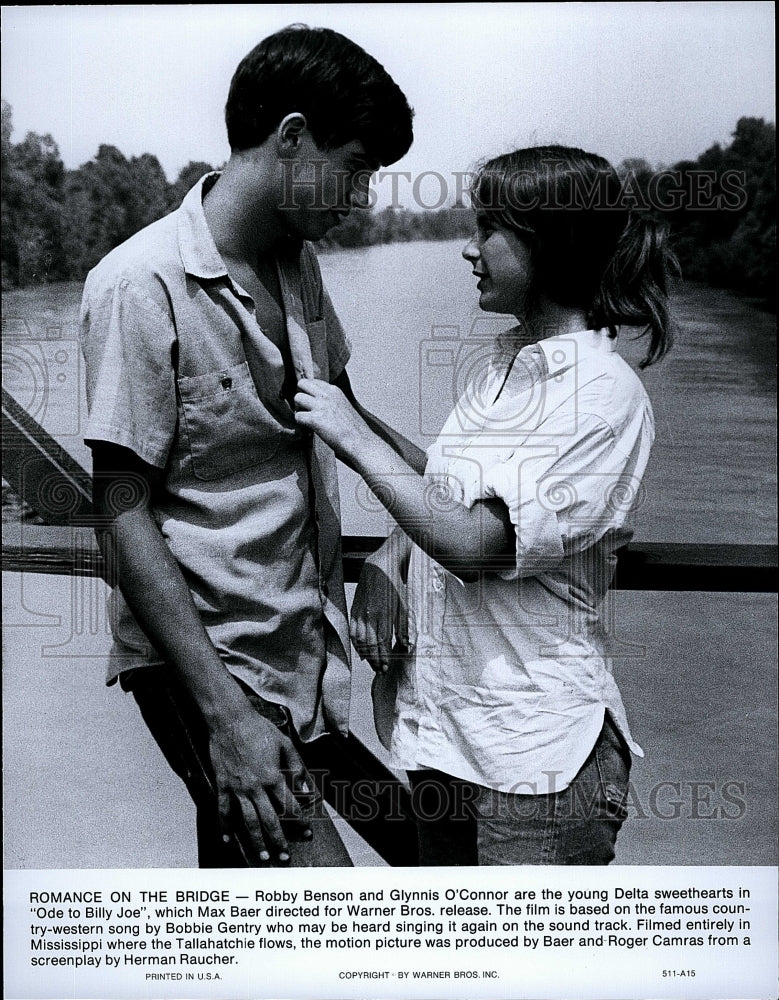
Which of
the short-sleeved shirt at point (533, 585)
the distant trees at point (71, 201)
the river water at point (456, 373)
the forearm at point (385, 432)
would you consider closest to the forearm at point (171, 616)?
the river water at point (456, 373)

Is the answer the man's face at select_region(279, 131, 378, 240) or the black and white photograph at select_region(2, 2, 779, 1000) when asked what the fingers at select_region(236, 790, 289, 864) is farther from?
the man's face at select_region(279, 131, 378, 240)

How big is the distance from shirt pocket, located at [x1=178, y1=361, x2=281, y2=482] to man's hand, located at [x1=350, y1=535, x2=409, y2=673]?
0.36 meters

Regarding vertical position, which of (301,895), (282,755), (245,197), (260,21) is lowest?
(301,895)

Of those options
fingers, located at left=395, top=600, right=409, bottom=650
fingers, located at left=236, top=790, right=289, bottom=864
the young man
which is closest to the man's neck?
the young man

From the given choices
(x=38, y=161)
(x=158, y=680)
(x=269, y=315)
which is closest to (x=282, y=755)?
(x=158, y=680)

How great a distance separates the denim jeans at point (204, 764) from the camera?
2703mm

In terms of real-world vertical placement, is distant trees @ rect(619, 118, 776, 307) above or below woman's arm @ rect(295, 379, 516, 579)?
above

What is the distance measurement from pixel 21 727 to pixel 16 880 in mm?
363

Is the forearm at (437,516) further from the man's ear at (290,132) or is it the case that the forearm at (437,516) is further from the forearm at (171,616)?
the man's ear at (290,132)

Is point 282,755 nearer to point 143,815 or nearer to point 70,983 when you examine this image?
point 143,815

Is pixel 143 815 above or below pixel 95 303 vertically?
below

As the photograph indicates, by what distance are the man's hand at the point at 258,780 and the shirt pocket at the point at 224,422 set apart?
1.74 feet

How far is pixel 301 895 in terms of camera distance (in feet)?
9.44

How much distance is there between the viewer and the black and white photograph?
2627mm
